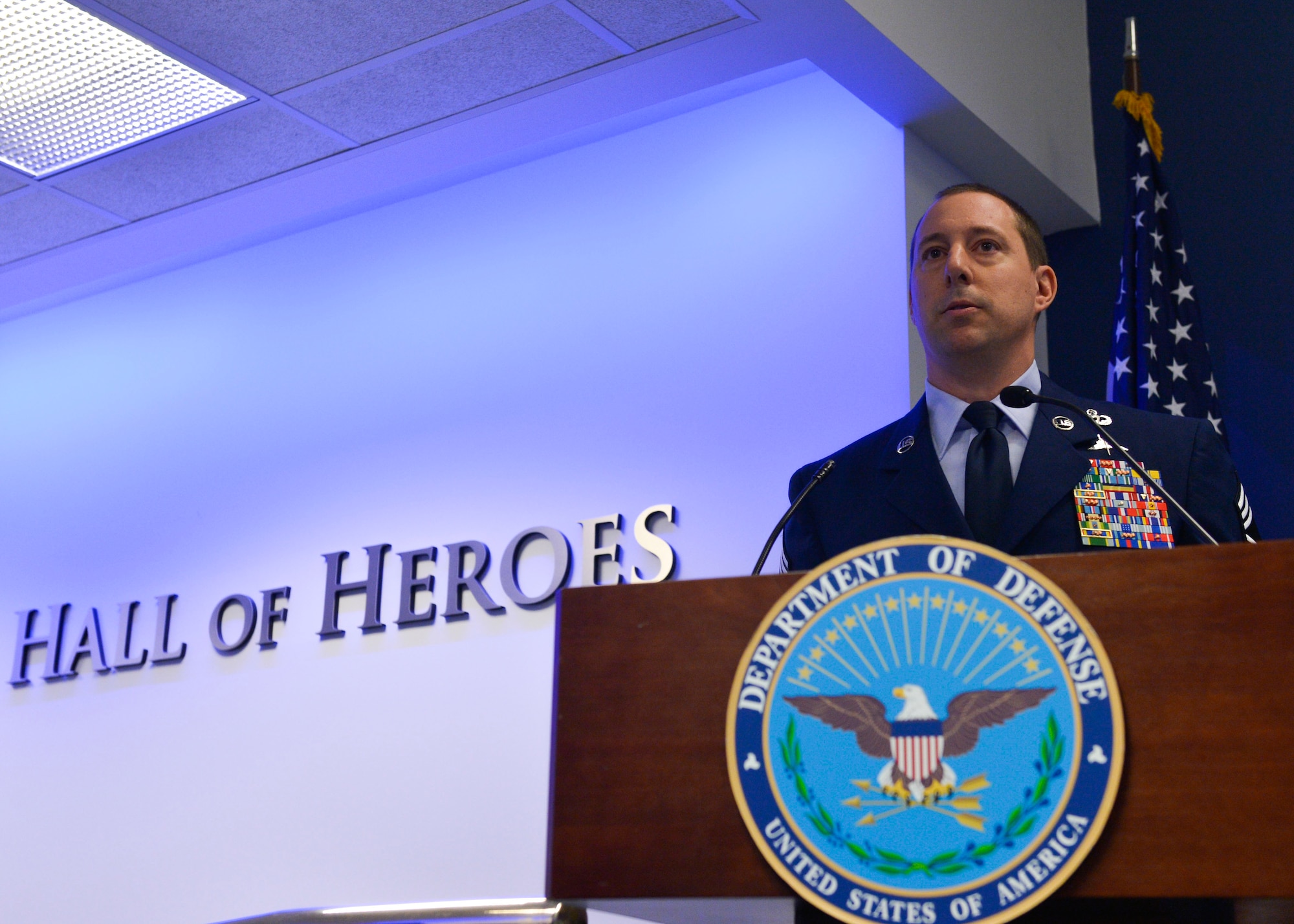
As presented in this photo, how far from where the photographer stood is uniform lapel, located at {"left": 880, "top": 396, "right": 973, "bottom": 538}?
1.64 m

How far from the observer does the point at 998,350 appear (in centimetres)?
182

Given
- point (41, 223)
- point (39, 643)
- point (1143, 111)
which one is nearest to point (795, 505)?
point (1143, 111)

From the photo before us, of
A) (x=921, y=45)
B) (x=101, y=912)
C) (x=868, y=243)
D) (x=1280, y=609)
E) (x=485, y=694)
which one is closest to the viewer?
(x=1280, y=609)

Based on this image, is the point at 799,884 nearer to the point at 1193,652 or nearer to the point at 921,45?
the point at 1193,652

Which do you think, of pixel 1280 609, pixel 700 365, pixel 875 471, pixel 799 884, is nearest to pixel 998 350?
pixel 875 471

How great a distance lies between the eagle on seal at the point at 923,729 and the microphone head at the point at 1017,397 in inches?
20.3

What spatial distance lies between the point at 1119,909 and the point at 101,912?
4.01 meters

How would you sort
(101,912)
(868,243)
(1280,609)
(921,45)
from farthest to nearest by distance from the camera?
(101,912) < (868,243) < (921,45) < (1280,609)

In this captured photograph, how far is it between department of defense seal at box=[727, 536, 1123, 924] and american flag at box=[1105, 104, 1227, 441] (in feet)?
7.64

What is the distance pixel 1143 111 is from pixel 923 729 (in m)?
2.78

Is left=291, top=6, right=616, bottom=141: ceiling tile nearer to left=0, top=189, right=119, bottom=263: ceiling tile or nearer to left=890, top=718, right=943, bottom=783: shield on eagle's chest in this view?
left=0, top=189, right=119, bottom=263: ceiling tile

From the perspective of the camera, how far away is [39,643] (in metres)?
4.80

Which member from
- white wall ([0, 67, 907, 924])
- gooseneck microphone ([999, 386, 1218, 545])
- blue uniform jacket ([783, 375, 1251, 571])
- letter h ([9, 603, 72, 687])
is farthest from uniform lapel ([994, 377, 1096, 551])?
letter h ([9, 603, 72, 687])

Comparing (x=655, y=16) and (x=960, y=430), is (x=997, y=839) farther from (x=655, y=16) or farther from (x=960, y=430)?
(x=655, y=16)
